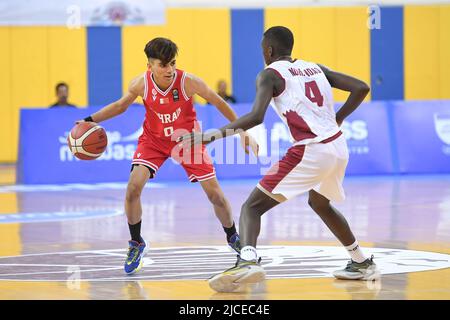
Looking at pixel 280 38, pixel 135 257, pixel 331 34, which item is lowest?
pixel 135 257

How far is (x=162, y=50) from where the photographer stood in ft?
26.4

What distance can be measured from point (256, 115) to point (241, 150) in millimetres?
10497

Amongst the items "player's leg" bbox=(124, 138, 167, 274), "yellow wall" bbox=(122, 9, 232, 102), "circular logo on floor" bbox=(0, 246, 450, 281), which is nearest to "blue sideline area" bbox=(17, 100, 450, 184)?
"circular logo on floor" bbox=(0, 246, 450, 281)

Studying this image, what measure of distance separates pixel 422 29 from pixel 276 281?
21298 mm

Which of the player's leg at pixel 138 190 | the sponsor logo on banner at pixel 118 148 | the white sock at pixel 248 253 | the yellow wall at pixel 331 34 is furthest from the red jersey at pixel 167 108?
the yellow wall at pixel 331 34

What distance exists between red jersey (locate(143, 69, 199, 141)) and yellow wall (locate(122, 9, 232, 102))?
17843 mm

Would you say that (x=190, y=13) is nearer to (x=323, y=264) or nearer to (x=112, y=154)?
(x=112, y=154)

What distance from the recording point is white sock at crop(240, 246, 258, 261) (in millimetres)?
6918

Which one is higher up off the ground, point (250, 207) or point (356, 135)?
point (356, 135)

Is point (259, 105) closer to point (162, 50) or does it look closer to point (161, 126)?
point (162, 50)

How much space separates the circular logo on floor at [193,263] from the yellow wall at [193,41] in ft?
56.4

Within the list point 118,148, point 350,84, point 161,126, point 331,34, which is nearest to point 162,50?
point 161,126

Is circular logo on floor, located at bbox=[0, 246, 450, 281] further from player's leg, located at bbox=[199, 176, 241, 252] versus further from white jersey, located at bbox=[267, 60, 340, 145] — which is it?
white jersey, located at bbox=[267, 60, 340, 145]
